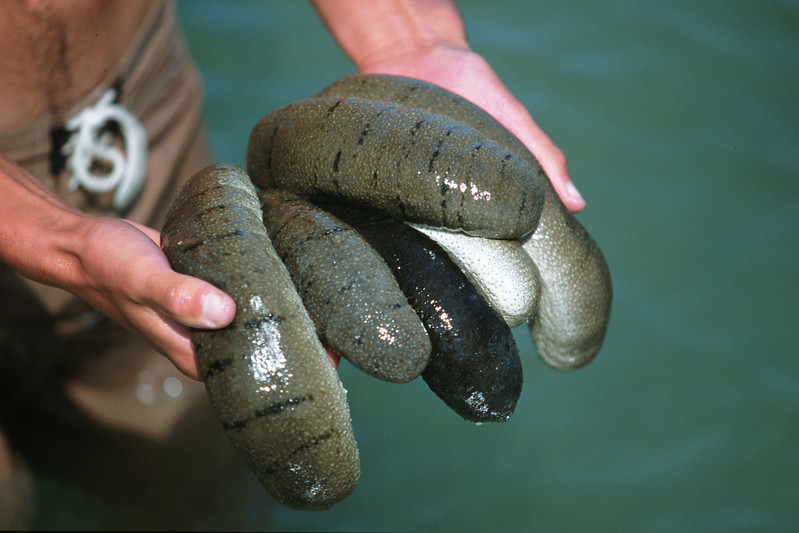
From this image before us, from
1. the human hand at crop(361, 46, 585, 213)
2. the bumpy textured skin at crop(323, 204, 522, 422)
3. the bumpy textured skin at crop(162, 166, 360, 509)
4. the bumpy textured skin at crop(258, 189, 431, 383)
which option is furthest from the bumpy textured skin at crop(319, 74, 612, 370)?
the bumpy textured skin at crop(162, 166, 360, 509)

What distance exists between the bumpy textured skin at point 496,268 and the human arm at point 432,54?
462mm

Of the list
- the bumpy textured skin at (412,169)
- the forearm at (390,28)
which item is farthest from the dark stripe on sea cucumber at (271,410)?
the forearm at (390,28)

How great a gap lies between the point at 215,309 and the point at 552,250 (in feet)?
3.22

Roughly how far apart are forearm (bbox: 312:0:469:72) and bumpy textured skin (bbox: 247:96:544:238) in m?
0.86

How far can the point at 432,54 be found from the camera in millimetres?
2670

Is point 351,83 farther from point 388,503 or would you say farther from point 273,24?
point 273,24

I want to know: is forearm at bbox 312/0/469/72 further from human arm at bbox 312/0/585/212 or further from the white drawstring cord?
the white drawstring cord

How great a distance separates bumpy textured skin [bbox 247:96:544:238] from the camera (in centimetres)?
179

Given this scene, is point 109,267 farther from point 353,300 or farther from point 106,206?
point 106,206

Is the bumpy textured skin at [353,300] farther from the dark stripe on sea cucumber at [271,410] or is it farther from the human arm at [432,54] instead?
the human arm at [432,54]

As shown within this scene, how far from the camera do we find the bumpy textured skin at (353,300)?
1649 mm

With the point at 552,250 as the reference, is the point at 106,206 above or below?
above

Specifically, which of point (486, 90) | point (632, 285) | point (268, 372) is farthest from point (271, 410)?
point (632, 285)

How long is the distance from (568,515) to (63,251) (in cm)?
232
